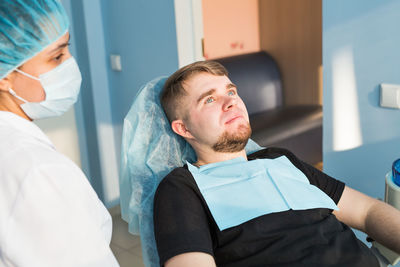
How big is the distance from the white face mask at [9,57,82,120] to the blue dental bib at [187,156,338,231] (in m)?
0.47

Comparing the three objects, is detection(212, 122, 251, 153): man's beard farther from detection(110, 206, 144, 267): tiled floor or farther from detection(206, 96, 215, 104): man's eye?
detection(110, 206, 144, 267): tiled floor

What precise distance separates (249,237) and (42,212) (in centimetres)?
63

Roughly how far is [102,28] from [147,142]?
1.66 m

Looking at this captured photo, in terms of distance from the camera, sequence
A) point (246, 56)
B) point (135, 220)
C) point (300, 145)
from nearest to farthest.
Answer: point (135, 220) < point (300, 145) < point (246, 56)

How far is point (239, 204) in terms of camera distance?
1483 millimetres

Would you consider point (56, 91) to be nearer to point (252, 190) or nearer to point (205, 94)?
point (205, 94)

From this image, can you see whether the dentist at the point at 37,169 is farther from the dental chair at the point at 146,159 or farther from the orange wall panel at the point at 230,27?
the orange wall panel at the point at 230,27

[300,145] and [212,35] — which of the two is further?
[212,35]

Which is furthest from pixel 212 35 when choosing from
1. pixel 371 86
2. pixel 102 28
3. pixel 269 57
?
pixel 371 86

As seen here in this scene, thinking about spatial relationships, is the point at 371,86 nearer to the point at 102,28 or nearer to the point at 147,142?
the point at 147,142

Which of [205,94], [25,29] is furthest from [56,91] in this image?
[205,94]

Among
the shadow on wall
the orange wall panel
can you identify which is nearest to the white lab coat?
the shadow on wall

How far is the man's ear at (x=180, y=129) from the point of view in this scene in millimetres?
1672

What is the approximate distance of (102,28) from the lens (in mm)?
3068
